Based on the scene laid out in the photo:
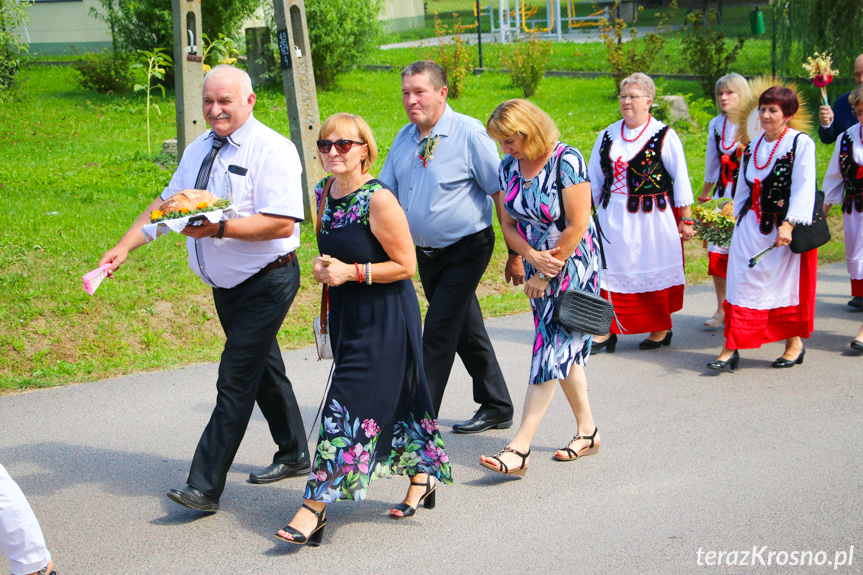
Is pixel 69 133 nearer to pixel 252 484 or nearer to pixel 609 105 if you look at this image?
pixel 609 105

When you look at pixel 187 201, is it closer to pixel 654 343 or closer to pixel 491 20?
pixel 654 343

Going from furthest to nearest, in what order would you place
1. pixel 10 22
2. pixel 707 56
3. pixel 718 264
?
pixel 707 56, pixel 10 22, pixel 718 264

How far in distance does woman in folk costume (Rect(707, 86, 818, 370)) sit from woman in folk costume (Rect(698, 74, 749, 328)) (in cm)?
94

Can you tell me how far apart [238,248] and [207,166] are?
1.39 feet

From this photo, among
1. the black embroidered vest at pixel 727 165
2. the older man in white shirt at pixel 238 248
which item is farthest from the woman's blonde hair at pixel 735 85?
the older man in white shirt at pixel 238 248

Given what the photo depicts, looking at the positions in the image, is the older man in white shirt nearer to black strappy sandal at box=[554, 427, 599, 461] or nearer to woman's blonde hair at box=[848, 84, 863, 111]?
black strappy sandal at box=[554, 427, 599, 461]

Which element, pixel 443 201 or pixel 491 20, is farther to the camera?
pixel 491 20

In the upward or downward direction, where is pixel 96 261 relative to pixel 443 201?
downward

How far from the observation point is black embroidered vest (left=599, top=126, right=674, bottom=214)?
6516 millimetres

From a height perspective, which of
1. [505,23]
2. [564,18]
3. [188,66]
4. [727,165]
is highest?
[564,18]

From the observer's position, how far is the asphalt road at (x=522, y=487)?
373cm

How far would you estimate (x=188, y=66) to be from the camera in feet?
30.0

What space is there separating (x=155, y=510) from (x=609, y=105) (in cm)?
1452

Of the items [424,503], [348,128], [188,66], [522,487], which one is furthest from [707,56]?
[424,503]
